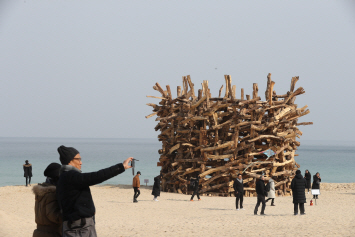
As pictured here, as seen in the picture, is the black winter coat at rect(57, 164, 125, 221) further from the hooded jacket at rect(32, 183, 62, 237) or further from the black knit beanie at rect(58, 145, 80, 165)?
the hooded jacket at rect(32, 183, 62, 237)

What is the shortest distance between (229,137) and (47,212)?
1901cm

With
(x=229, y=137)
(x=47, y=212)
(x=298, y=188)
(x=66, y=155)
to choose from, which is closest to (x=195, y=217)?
(x=298, y=188)

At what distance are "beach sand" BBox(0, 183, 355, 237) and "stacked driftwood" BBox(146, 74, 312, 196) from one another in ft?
4.85

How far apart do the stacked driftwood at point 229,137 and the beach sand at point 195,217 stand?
148 cm

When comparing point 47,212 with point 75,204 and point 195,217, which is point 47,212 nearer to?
point 75,204

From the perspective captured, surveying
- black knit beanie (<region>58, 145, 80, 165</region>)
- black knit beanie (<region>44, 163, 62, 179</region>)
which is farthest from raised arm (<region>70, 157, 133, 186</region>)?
black knit beanie (<region>44, 163, 62, 179</region>)

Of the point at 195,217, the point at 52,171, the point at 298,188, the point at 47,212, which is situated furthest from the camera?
the point at 195,217

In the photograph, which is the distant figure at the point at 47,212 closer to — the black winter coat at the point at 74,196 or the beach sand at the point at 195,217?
the black winter coat at the point at 74,196

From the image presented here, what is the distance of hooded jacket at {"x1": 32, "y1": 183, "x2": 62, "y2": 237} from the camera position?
5.53 meters

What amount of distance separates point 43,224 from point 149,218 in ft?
35.1

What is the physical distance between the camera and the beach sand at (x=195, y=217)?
1273cm

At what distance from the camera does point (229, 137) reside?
24.0 meters

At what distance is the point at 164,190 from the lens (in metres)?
26.4

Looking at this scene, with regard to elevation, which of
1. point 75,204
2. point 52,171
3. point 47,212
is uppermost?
point 52,171
